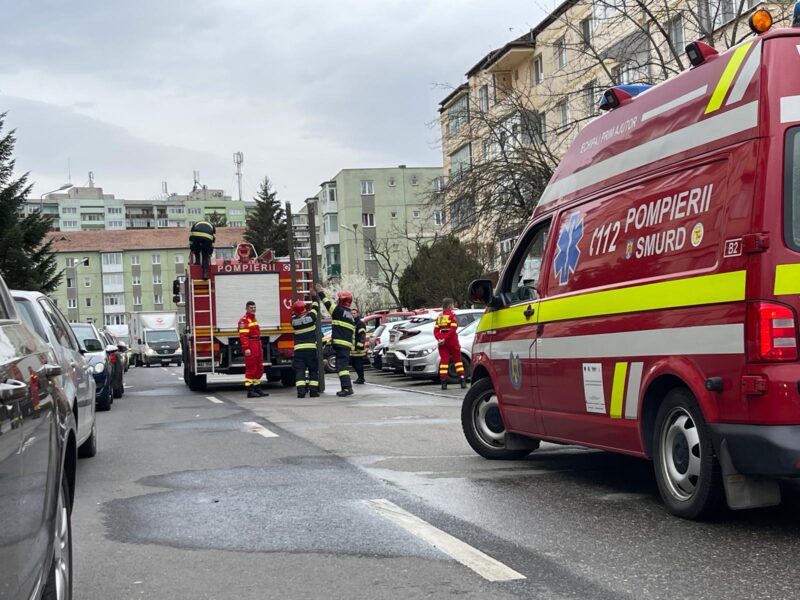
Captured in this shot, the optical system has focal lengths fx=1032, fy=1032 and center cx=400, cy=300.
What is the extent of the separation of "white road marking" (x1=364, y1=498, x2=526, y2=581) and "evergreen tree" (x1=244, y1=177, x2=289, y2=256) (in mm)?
90257

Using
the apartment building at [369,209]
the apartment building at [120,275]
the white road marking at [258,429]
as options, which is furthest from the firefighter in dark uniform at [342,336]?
the apartment building at [120,275]

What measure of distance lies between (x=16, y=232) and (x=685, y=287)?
41499 millimetres

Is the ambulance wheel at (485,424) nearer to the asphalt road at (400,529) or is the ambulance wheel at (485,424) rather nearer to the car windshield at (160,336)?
the asphalt road at (400,529)

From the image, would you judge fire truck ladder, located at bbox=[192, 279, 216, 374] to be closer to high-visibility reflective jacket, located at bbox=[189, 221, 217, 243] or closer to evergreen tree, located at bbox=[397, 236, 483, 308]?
high-visibility reflective jacket, located at bbox=[189, 221, 217, 243]

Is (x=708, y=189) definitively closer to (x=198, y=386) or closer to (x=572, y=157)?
(x=572, y=157)

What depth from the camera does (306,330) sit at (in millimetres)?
19016

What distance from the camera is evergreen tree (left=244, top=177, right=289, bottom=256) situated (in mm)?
96562

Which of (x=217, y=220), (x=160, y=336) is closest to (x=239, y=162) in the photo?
(x=217, y=220)

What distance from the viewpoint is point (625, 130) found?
21.8 feet

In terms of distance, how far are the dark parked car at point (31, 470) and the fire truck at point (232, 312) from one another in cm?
1705

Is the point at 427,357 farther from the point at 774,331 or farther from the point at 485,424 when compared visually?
the point at 774,331

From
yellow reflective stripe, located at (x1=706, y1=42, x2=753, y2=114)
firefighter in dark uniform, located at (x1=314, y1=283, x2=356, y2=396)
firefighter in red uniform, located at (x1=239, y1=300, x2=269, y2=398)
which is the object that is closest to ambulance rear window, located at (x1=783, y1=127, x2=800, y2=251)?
yellow reflective stripe, located at (x1=706, y1=42, x2=753, y2=114)

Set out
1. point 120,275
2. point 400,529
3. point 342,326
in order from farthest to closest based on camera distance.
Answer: point 120,275, point 342,326, point 400,529

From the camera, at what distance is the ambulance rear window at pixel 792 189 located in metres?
5.02
